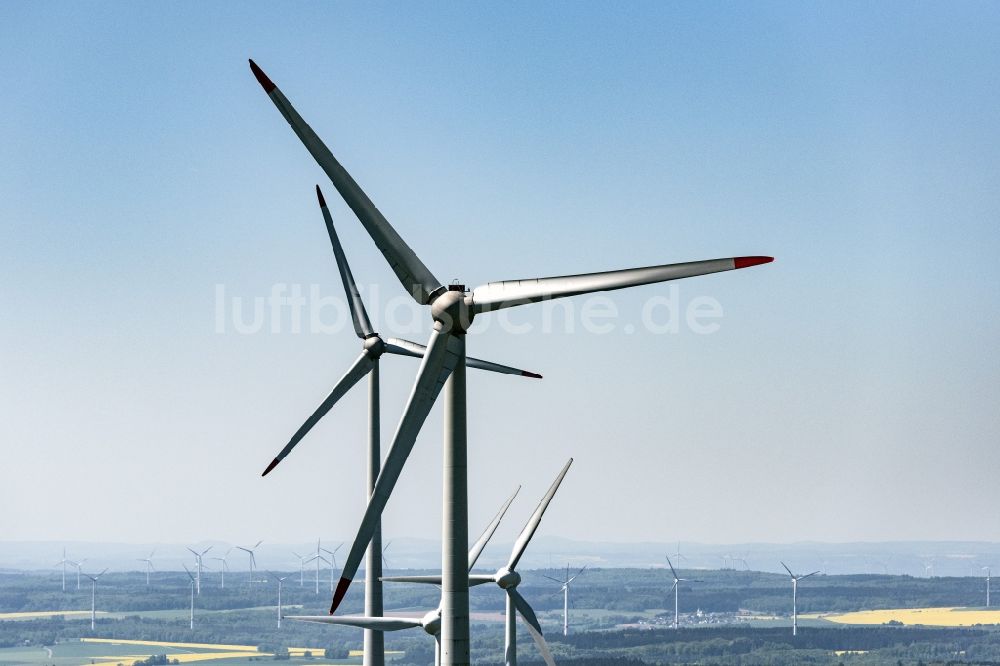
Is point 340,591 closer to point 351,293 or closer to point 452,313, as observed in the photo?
point 452,313

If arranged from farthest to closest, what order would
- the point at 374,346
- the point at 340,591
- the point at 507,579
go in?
the point at 374,346 < the point at 507,579 < the point at 340,591

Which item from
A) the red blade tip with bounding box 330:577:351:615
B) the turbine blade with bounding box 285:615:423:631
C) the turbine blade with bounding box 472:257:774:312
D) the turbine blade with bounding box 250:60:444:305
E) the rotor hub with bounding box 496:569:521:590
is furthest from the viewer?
the rotor hub with bounding box 496:569:521:590

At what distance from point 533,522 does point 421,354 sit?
9996mm

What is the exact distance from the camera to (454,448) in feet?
119

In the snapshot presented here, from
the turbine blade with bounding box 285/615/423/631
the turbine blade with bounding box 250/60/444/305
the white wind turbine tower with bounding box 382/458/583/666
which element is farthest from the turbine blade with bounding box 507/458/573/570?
the turbine blade with bounding box 250/60/444/305

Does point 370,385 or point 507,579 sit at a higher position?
point 370,385

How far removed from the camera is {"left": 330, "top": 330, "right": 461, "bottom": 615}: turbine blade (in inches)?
1340

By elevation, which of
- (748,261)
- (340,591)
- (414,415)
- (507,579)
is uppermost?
(748,261)

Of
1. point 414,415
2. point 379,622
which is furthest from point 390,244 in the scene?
point 379,622

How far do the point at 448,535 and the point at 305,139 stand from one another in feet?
37.6

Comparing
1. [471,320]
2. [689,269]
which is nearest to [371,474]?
[471,320]

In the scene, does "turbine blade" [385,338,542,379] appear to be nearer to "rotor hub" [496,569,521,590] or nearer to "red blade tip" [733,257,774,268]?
"rotor hub" [496,569,521,590]

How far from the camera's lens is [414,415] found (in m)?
35.8

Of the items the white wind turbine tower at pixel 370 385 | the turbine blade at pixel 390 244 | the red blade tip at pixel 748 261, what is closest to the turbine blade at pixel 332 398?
the white wind turbine tower at pixel 370 385
